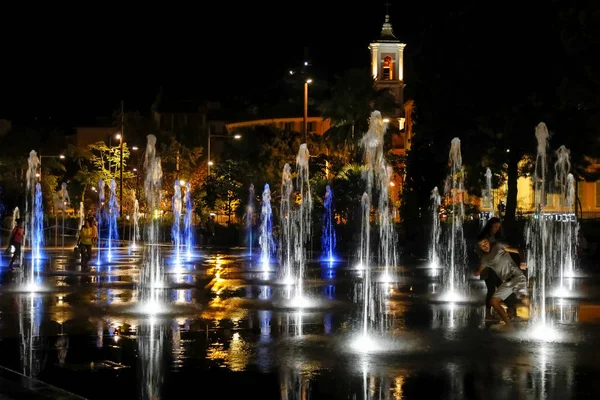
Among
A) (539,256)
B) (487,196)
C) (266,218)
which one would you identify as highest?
(487,196)

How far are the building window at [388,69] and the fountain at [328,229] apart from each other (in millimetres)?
40423

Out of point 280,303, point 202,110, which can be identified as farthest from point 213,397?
point 202,110

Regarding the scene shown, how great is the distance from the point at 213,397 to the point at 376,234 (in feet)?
116

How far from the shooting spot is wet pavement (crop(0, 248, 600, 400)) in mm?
9109

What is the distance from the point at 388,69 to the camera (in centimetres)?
8456

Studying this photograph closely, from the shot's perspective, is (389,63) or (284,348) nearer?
(284,348)

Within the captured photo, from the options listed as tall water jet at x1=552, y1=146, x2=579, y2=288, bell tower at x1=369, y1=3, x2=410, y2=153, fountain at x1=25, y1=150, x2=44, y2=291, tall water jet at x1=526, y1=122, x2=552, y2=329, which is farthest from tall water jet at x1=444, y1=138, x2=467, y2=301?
bell tower at x1=369, y1=3, x2=410, y2=153

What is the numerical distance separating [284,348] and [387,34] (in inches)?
2989

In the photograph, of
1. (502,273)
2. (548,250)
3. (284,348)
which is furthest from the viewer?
(548,250)

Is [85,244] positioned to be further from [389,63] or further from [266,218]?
[389,63]

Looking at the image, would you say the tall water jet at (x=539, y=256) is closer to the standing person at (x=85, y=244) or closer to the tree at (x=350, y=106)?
the standing person at (x=85, y=244)

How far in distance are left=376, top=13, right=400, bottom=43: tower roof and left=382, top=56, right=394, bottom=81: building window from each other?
1.60 m

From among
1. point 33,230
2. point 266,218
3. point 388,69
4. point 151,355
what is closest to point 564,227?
point 266,218

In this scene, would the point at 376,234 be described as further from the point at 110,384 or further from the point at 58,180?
the point at 58,180
